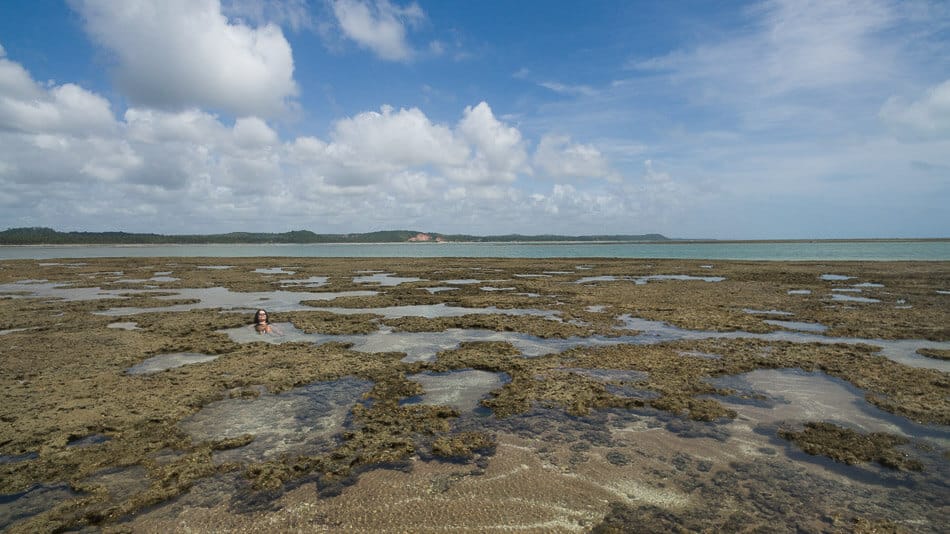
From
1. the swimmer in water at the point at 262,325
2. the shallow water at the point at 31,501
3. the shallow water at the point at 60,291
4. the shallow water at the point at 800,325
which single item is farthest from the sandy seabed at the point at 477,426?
the shallow water at the point at 60,291

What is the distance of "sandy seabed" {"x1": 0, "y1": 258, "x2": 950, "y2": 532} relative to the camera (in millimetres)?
6293

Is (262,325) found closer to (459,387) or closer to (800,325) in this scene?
(459,387)

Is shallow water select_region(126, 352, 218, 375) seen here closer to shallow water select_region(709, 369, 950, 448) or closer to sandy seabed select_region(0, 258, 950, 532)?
sandy seabed select_region(0, 258, 950, 532)

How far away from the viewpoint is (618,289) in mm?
32688

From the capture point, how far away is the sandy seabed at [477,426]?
6.29 m

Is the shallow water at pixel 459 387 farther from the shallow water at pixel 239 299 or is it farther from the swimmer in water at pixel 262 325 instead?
the shallow water at pixel 239 299

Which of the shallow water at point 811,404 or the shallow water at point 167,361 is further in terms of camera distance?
the shallow water at point 167,361

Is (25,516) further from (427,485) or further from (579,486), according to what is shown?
(579,486)

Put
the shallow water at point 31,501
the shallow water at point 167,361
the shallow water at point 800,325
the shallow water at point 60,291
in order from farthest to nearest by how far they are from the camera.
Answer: the shallow water at point 60,291
the shallow water at point 800,325
the shallow water at point 167,361
the shallow water at point 31,501

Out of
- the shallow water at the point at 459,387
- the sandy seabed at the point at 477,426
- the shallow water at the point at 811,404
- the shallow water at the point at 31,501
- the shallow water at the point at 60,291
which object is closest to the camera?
the shallow water at the point at 31,501

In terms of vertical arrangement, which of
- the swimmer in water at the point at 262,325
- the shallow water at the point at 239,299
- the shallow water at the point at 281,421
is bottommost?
the shallow water at the point at 281,421

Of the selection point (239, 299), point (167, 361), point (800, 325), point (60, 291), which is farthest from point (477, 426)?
point (60, 291)

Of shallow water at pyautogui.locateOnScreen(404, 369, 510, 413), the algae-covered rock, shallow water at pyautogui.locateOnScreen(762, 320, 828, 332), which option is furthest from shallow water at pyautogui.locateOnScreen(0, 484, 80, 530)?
shallow water at pyautogui.locateOnScreen(762, 320, 828, 332)

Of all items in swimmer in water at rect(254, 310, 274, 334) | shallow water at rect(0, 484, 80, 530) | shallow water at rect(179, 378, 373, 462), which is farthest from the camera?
swimmer in water at rect(254, 310, 274, 334)
